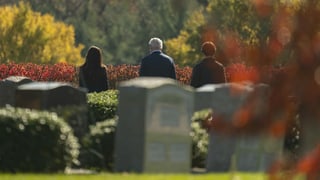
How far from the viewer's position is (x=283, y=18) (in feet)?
31.4

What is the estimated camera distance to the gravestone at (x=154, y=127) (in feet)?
50.5

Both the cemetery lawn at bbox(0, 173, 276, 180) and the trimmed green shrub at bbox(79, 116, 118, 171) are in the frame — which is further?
the trimmed green shrub at bbox(79, 116, 118, 171)

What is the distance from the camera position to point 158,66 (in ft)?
69.2

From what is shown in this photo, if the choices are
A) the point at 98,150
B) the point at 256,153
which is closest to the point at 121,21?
the point at 98,150

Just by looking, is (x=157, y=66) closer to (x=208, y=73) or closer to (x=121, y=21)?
(x=208, y=73)

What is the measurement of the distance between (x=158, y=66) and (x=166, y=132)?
561 centimetres

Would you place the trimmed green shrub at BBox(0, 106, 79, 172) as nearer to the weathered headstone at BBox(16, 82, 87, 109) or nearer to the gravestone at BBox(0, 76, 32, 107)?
the weathered headstone at BBox(16, 82, 87, 109)

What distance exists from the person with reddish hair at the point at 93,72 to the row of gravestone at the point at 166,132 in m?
5.34

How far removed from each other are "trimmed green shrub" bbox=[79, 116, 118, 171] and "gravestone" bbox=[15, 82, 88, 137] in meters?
0.16

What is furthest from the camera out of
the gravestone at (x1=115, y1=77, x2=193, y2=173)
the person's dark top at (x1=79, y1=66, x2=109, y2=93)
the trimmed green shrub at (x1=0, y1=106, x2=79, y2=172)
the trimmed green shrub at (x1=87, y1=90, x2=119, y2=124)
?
the person's dark top at (x1=79, y1=66, x2=109, y2=93)

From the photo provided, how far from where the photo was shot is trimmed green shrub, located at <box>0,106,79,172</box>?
50.1 feet

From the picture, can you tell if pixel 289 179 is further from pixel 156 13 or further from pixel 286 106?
pixel 156 13

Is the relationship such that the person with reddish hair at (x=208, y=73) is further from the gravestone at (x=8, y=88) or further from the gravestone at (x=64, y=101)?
the gravestone at (x=64, y=101)

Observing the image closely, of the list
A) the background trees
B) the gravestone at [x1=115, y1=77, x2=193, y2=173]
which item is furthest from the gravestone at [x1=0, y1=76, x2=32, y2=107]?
the background trees
